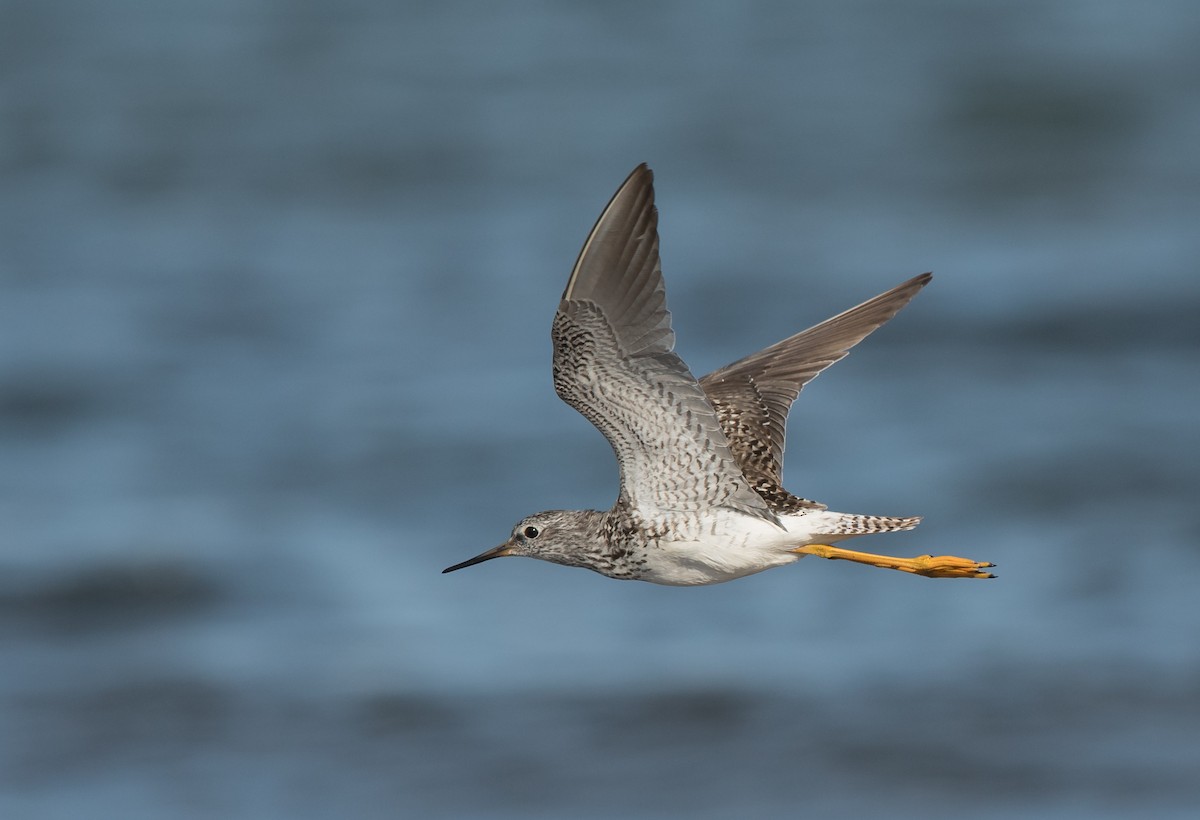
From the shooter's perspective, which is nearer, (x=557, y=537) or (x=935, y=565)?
(x=557, y=537)

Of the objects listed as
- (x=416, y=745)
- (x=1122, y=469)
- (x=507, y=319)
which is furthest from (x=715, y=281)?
(x=416, y=745)

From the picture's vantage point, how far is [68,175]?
99.1 feet

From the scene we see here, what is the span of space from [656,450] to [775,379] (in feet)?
6.41

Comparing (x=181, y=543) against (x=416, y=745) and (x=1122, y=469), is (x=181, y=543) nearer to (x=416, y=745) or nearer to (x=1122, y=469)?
(x=416, y=745)

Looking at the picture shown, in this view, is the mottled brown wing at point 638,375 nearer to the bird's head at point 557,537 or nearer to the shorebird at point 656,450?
the shorebird at point 656,450

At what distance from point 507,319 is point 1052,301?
296 inches

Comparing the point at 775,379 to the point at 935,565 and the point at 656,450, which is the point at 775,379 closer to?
the point at 935,565

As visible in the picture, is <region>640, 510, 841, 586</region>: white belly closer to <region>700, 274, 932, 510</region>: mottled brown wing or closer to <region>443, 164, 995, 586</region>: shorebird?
<region>443, 164, 995, 586</region>: shorebird

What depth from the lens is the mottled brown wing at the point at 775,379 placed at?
912 centimetres

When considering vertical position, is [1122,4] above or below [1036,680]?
above

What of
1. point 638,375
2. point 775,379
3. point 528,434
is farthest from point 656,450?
point 528,434

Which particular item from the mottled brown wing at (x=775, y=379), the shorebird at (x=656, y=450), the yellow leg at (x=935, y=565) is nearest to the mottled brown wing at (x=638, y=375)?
the shorebird at (x=656, y=450)

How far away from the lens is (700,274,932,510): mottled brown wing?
359 inches

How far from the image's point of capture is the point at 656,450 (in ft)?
25.7
